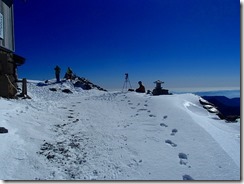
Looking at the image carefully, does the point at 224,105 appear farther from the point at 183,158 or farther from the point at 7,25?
the point at 7,25

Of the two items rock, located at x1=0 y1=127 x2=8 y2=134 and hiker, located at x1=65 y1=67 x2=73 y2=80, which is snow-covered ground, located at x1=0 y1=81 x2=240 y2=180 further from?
hiker, located at x1=65 y1=67 x2=73 y2=80

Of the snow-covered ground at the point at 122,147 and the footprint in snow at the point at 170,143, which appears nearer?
the snow-covered ground at the point at 122,147

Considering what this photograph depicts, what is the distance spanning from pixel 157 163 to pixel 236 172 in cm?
156

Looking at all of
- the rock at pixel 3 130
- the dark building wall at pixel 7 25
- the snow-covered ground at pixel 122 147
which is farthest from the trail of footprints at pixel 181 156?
the dark building wall at pixel 7 25

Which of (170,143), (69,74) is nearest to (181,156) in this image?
(170,143)

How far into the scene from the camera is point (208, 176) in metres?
4.88

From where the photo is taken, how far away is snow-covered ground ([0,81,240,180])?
16.7 feet

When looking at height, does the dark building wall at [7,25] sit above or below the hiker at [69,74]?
above

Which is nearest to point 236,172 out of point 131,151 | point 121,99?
point 131,151

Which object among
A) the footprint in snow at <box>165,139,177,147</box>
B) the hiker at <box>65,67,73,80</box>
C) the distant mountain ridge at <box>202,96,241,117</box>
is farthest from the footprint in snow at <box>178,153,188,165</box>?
the hiker at <box>65,67,73,80</box>

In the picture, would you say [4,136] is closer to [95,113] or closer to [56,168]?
[56,168]

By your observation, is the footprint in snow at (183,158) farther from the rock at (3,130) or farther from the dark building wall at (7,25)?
the dark building wall at (7,25)

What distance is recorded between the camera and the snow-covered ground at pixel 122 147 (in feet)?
16.7

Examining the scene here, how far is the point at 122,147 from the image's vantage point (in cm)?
644
